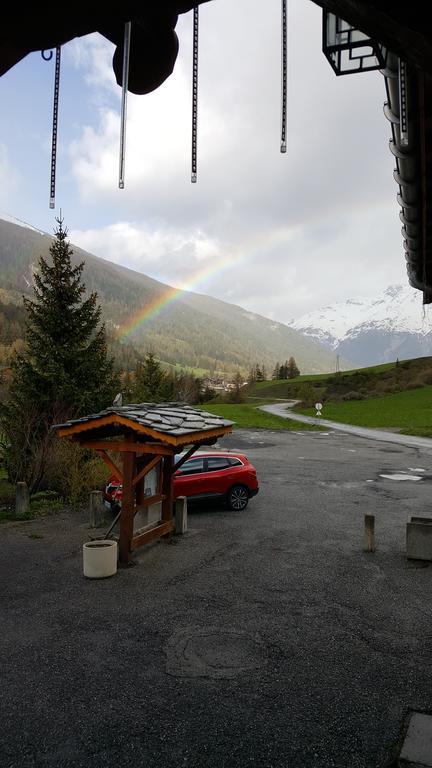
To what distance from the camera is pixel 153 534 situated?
13672mm

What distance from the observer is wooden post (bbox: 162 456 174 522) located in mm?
14836

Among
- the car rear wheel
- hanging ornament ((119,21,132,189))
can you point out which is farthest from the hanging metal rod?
the car rear wheel

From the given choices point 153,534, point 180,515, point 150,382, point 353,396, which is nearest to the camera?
point 153,534

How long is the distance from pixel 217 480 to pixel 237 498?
1058 millimetres

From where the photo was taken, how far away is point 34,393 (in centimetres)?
2283

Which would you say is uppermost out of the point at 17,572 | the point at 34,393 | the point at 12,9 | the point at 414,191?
the point at 414,191

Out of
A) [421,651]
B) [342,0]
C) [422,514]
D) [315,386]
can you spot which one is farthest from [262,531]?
[315,386]

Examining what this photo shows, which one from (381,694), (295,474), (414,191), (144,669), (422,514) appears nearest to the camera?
(414,191)

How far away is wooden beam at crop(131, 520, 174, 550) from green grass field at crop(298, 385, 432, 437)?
124ft

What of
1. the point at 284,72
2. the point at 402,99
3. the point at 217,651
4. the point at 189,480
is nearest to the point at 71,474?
the point at 189,480

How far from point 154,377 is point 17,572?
37.6 m

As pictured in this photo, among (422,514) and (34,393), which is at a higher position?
(34,393)

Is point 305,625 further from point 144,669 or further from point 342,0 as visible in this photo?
point 342,0

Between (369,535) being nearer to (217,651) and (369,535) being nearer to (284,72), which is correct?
(217,651)
